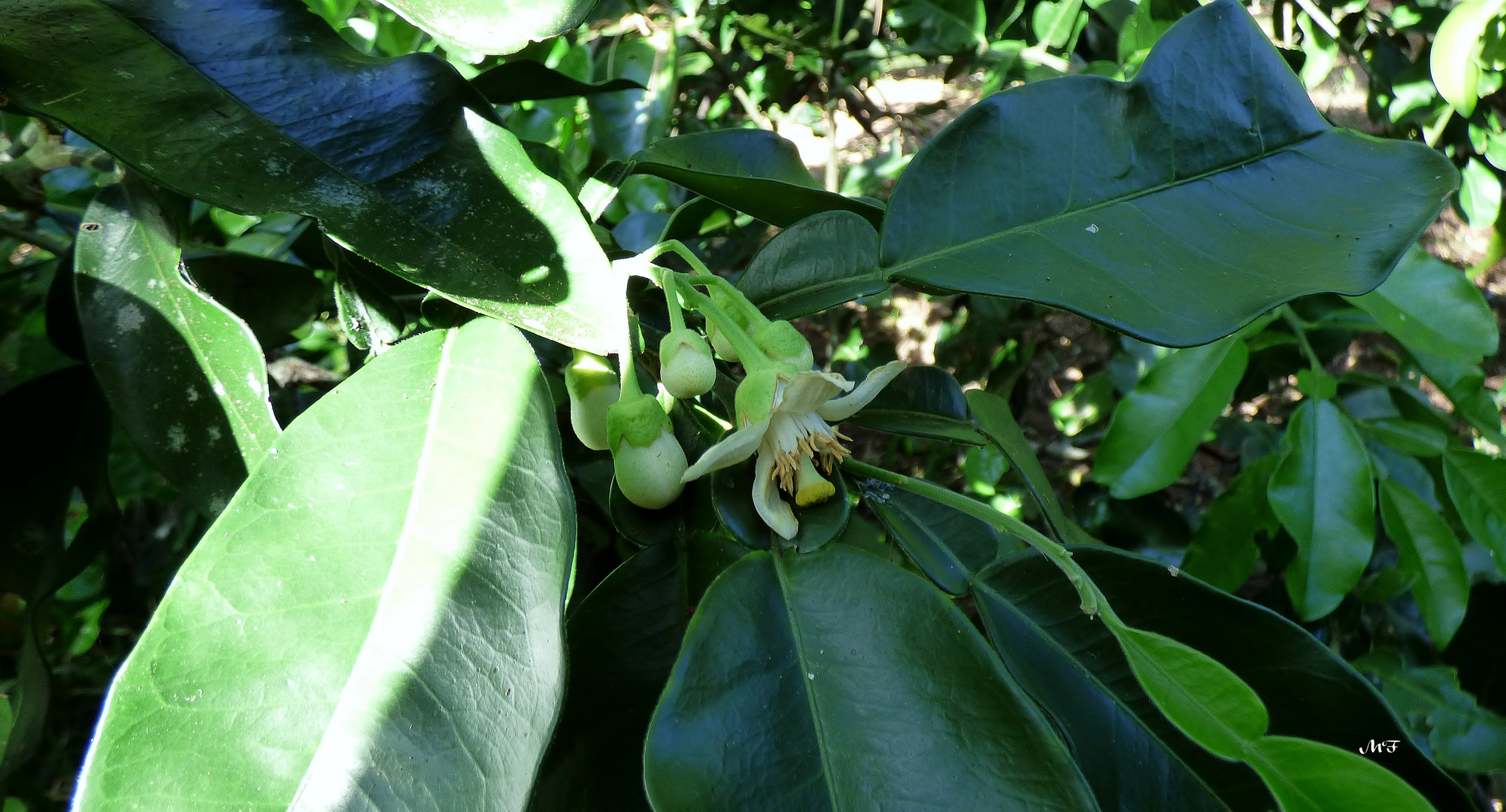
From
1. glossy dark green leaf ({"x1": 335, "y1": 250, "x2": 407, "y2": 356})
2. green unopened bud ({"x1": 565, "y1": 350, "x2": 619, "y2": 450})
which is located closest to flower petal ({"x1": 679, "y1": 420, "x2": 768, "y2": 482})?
green unopened bud ({"x1": 565, "y1": 350, "x2": 619, "y2": 450})

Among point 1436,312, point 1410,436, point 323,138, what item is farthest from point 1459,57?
point 323,138

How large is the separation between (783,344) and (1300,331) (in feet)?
2.94

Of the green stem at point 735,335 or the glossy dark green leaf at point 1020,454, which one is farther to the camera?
the glossy dark green leaf at point 1020,454

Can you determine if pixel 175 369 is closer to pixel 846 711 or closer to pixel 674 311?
pixel 674 311

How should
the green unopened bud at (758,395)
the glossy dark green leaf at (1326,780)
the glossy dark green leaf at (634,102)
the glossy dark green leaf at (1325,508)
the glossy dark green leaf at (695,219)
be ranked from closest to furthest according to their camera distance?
the glossy dark green leaf at (1326,780), the green unopened bud at (758,395), the glossy dark green leaf at (695,219), the glossy dark green leaf at (1325,508), the glossy dark green leaf at (634,102)

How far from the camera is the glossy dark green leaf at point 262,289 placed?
846 mm

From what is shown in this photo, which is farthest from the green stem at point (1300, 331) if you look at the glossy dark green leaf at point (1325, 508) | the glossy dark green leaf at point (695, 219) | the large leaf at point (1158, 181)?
the glossy dark green leaf at point (695, 219)

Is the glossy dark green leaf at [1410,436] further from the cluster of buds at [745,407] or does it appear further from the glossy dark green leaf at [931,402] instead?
the cluster of buds at [745,407]

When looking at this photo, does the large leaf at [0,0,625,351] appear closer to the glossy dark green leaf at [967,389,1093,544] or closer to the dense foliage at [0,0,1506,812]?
the dense foliage at [0,0,1506,812]

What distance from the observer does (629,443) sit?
1.83 feet

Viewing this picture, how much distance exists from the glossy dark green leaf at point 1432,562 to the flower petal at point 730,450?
97cm

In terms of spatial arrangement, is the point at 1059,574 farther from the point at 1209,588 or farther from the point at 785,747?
the point at 785,747

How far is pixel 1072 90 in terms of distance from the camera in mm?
715

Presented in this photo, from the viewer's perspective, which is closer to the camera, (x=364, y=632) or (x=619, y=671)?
(x=364, y=632)
